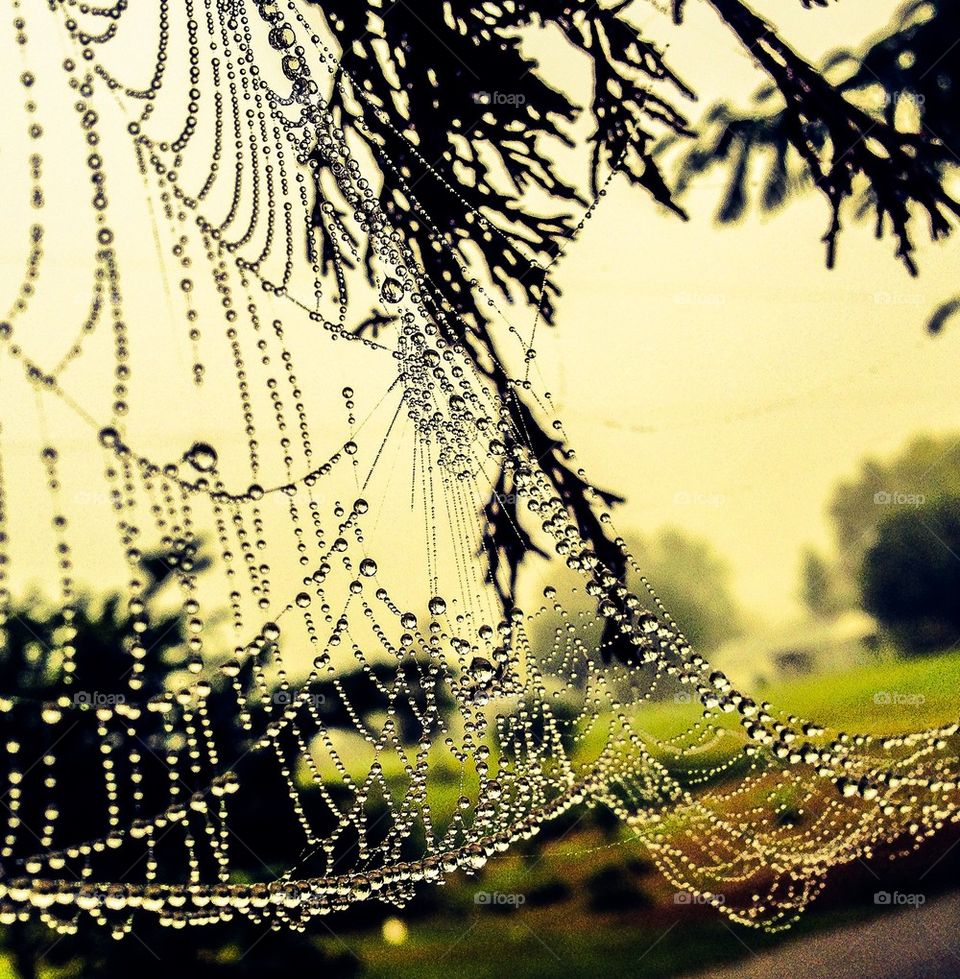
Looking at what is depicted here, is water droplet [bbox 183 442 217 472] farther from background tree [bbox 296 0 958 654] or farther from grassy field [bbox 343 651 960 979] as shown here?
grassy field [bbox 343 651 960 979]

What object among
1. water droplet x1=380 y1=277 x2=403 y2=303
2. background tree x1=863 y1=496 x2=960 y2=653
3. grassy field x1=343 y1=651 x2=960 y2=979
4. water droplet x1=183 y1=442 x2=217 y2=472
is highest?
water droplet x1=380 y1=277 x2=403 y2=303

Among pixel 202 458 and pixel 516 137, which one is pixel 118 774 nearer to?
pixel 202 458

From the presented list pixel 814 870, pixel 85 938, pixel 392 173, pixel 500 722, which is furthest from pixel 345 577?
pixel 814 870

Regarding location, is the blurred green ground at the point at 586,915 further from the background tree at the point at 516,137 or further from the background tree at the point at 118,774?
the background tree at the point at 516,137

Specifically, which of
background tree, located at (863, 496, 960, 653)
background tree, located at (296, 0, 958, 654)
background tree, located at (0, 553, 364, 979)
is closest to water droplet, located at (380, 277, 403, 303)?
background tree, located at (296, 0, 958, 654)

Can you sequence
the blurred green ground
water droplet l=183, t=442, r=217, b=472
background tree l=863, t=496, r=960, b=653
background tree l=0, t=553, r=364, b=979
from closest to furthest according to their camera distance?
water droplet l=183, t=442, r=217, b=472 → background tree l=0, t=553, r=364, b=979 → the blurred green ground → background tree l=863, t=496, r=960, b=653

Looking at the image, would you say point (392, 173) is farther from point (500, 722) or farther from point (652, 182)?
point (500, 722)
